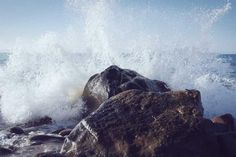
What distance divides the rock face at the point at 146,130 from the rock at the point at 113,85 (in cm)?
316

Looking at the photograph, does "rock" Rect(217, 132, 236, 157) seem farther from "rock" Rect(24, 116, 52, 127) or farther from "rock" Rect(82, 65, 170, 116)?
"rock" Rect(24, 116, 52, 127)

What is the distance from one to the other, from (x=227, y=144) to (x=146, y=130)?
4.45ft

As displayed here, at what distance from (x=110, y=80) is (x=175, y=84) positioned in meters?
5.29

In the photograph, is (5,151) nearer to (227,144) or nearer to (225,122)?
(227,144)

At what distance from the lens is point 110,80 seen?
407 inches

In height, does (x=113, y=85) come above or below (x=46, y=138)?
above

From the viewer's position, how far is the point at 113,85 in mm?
10117

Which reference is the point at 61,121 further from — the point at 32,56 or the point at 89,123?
the point at 32,56

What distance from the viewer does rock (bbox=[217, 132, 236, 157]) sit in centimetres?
596

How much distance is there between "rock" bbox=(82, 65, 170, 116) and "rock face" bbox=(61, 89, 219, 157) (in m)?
3.16

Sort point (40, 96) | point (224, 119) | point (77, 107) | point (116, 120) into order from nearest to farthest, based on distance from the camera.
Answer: point (116, 120), point (224, 119), point (77, 107), point (40, 96)

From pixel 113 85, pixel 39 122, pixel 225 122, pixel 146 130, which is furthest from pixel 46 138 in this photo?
pixel 225 122

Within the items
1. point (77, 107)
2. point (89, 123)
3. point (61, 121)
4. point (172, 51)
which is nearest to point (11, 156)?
point (89, 123)

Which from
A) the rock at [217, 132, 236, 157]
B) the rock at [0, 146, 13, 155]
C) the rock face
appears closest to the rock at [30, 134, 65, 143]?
the rock at [0, 146, 13, 155]
